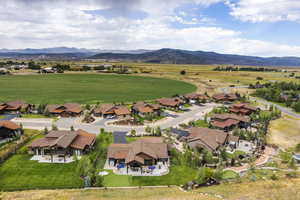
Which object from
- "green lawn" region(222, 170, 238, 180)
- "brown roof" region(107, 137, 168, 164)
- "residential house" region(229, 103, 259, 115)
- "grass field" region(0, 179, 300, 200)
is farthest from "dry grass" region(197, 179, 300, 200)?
"residential house" region(229, 103, 259, 115)

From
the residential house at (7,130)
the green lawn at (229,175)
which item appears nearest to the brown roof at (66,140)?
the residential house at (7,130)

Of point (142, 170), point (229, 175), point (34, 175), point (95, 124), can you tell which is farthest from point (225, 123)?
point (34, 175)

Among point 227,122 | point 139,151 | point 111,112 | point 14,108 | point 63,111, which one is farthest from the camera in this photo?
point 14,108

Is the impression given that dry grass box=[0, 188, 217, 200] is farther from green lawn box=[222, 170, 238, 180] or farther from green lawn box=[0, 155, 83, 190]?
green lawn box=[222, 170, 238, 180]

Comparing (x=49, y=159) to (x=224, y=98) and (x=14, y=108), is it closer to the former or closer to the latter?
(x=14, y=108)

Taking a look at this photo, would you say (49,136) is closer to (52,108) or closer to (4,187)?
(4,187)

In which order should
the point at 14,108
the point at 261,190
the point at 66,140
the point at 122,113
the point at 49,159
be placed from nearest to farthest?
the point at 261,190 → the point at 49,159 → the point at 66,140 → the point at 122,113 → the point at 14,108
